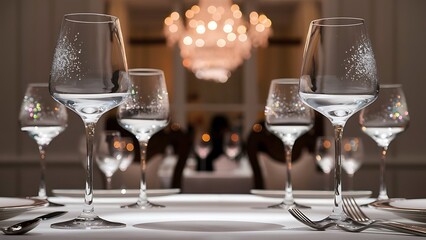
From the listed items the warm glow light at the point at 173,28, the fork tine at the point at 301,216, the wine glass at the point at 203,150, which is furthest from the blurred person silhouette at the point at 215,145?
the fork tine at the point at 301,216

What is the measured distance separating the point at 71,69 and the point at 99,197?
57 centimetres

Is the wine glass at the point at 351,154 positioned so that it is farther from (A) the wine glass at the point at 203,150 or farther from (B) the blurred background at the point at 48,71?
(B) the blurred background at the point at 48,71

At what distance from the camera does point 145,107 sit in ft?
4.33

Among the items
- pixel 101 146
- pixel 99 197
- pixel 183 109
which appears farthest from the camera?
pixel 183 109

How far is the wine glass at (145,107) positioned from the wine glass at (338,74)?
1.38 ft

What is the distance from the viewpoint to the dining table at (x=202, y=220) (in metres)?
0.82

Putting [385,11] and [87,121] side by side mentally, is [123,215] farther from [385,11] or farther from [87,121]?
[385,11]

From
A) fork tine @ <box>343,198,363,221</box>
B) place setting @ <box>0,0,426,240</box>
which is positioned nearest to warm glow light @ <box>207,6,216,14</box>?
place setting @ <box>0,0,426,240</box>

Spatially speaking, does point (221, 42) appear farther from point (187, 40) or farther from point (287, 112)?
point (287, 112)

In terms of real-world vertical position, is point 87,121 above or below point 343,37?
below

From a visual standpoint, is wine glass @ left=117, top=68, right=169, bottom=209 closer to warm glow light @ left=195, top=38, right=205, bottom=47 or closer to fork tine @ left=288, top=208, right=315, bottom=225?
fork tine @ left=288, top=208, right=315, bottom=225

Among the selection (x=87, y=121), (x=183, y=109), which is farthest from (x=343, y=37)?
(x=183, y=109)

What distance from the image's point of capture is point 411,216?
36.8 inches

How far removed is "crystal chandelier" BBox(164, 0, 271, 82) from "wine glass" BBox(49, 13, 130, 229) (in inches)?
205
